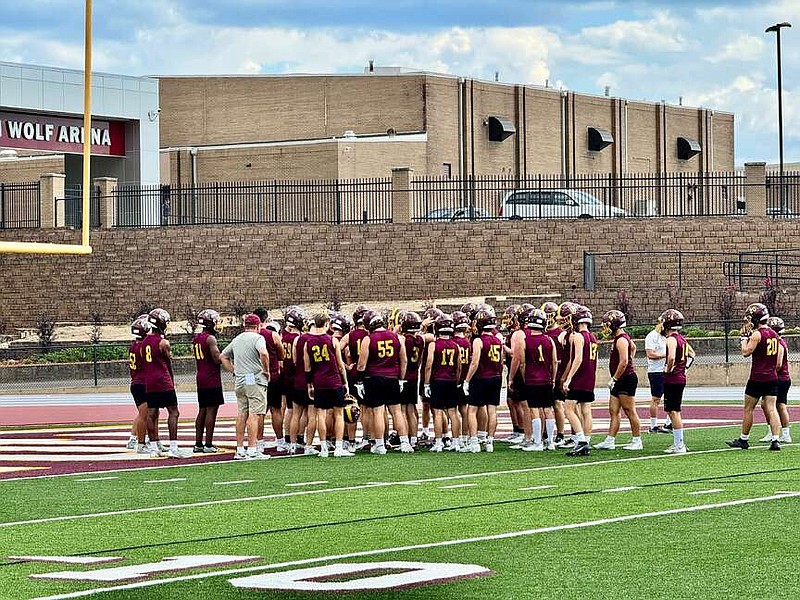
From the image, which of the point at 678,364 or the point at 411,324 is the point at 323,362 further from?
the point at 678,364

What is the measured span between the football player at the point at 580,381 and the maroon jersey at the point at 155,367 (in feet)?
15.9

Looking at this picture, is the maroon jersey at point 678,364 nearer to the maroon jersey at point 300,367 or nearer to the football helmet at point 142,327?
the maroon jersey at point 300,367

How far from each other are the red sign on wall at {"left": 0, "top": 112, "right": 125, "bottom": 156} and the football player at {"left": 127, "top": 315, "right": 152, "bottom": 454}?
26.9 meters

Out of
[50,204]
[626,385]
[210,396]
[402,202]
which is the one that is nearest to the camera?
[626,385]

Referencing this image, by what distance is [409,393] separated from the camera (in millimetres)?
19594

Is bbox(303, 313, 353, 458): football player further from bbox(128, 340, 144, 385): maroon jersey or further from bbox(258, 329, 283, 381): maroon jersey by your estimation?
bbox(128, 340, 144, 385): maroon jersey

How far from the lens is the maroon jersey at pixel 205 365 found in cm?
1886

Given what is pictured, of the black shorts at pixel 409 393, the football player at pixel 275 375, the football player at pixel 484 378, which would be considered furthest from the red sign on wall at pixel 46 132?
the football player at pixel 484 378

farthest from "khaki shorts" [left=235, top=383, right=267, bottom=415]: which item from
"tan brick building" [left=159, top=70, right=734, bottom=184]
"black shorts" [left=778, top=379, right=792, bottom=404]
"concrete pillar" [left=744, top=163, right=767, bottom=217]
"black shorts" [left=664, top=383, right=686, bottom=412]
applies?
"tan brick building" [left=159, top=70, right=734, bottom=184]

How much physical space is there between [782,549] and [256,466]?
8411 mm

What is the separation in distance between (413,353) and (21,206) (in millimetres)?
32485

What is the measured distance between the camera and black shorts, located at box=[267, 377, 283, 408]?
65.0ft

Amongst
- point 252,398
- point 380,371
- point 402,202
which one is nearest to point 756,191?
point 402,202

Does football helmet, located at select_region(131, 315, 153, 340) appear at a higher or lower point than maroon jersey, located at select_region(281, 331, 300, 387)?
higher
